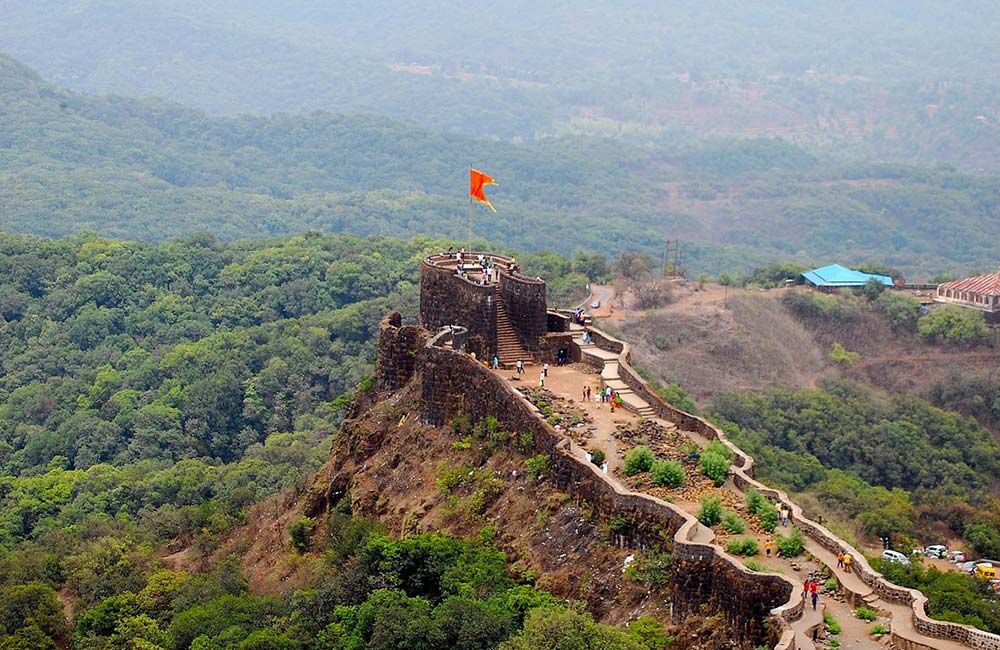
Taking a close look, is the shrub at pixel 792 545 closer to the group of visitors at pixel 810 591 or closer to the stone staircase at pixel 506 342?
the group of visitors at pixel 810 591

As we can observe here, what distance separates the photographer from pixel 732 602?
24.8m

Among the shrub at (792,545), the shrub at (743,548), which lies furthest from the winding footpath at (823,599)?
the shrub at (743,548)

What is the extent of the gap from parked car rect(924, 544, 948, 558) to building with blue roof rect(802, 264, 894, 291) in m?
37.3

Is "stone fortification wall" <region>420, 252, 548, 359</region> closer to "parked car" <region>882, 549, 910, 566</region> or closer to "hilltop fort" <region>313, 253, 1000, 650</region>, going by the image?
"hilltop fort" <region>313, 253, 1000, 650</region>

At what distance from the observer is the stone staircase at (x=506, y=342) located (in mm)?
37312

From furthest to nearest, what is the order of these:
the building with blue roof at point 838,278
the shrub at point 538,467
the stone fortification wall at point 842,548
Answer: the building with blue roof at point 838,278 < the shrub at point 538,467 < the stone fortification wall at point 842,548

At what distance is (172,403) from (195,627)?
145 feet

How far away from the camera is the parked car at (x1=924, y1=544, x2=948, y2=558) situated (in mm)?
51375

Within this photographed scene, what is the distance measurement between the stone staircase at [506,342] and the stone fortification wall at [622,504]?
1.60m

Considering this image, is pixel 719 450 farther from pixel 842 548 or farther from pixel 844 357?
pixel 844 357

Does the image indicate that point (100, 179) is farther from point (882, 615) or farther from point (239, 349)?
point (882, 615)

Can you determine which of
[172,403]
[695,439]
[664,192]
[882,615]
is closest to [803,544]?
[882,615]

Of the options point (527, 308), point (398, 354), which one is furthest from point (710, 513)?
point (398, 354)

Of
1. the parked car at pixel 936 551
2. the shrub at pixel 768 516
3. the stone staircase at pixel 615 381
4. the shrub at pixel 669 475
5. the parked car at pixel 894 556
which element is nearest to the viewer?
the shrub at pixel 768 516
